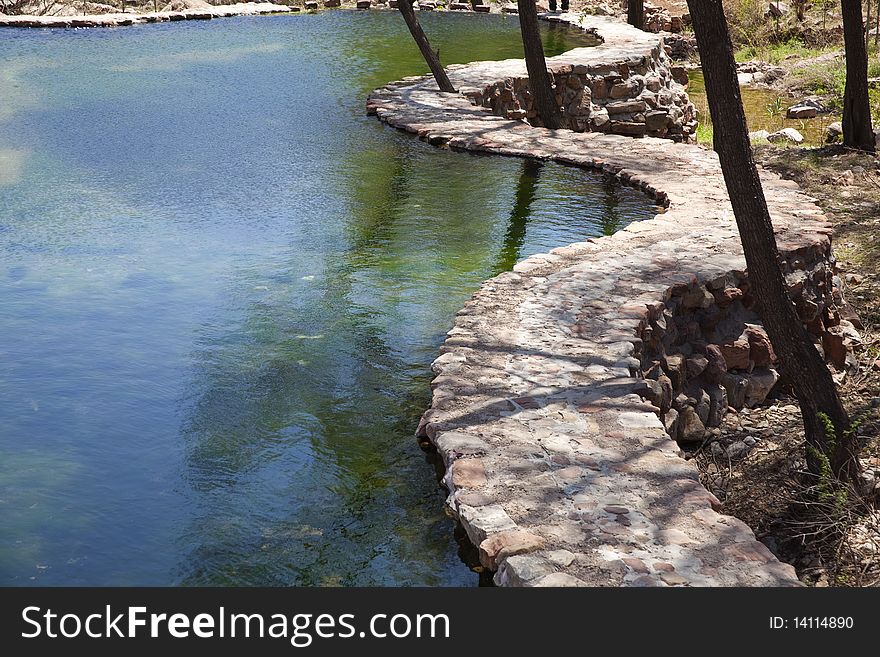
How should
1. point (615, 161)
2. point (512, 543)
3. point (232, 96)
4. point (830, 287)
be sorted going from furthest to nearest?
point (232, 96)
point (615, 161)
point (830, 287)
point (512, 543)

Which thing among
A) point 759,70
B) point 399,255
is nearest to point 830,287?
point 399,255

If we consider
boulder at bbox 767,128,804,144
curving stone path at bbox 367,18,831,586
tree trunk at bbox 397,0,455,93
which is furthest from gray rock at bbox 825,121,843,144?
tree trunk at bbox 397,0,455,93

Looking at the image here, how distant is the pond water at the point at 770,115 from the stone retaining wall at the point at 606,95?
3.29 ft

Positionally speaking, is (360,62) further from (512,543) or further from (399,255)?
(512,543)

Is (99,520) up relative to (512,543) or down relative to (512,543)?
down

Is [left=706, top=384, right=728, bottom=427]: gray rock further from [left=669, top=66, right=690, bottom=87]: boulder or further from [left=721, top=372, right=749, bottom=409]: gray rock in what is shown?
[left=669, top=66, right=690, bottom=87]: boulder

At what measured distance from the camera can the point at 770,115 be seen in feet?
57.5

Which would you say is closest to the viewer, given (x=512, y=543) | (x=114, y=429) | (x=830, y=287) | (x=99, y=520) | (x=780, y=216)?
(x=512, y=543)

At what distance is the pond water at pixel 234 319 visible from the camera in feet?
17.3

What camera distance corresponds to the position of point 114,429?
20.7ft

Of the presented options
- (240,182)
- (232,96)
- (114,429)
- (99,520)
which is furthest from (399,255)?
(232,96)

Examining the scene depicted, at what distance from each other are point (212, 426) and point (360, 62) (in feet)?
45.8

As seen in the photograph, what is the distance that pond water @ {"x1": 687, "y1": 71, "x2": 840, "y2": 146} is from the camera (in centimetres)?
1611

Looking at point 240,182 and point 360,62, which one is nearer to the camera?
point 240,182
